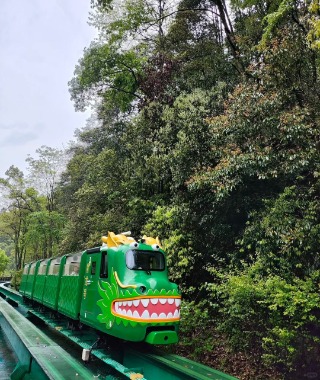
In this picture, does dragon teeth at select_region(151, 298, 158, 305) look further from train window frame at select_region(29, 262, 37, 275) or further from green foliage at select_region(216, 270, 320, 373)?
train window frame at select_region(29, 262, 37, 275)

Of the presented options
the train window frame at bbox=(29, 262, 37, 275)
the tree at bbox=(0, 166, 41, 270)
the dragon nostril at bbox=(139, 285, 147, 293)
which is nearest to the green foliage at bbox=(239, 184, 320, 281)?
the dragon nostril at bbox=(139, 285, 147, 293)

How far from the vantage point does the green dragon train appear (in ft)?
22.4

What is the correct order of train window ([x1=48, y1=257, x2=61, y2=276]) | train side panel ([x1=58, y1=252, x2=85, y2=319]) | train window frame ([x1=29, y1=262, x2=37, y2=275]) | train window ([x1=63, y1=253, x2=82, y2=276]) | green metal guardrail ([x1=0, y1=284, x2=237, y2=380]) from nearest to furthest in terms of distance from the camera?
green metal guardrail ([x1=0, y1=284, x2=237, y2=380]) < train side panel ([x1=58, y1=252, x2=85, y2=319]) < train window ([x1=63, y1=253, x2=82, y2=276]) < train window ([x1=48, y1=257, x2=61, y2=276]) < train window frame ([x1=29, y1=262, x2=37, y2=275])

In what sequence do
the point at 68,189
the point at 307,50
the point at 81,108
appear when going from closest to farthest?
the point at 307,50 → the point at 81,108 → the point at 68,189

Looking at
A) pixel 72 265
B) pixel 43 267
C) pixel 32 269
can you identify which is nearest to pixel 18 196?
pixel 32 269

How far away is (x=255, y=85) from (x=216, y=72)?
4.96 meters

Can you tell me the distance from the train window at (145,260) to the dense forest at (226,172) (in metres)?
1.23

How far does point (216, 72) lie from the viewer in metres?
14.7

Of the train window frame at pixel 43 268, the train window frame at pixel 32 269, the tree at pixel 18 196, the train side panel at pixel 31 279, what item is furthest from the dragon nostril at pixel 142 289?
the tree at pixel 18 196

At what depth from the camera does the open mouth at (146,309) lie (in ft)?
22.2

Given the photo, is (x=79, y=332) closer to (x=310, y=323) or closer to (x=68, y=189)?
(x=310, y=323)

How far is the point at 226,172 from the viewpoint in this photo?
30.9 ft

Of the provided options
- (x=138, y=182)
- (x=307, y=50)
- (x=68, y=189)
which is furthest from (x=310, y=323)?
(x=68, y=189)

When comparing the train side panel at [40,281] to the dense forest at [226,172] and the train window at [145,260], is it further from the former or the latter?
the train window at [145,260]
